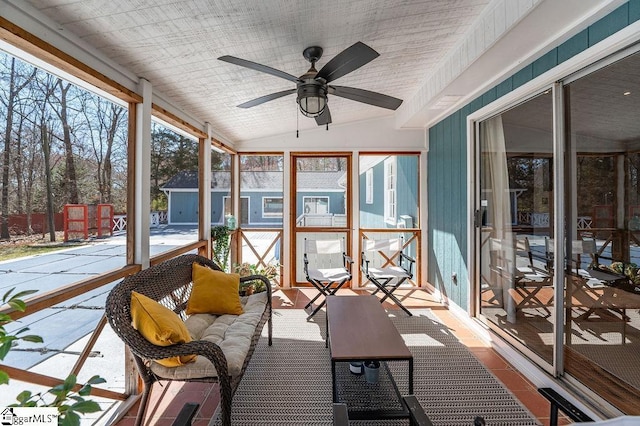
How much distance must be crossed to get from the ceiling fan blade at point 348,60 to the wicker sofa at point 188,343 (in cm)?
187

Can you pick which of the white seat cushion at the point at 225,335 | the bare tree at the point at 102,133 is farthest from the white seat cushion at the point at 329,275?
the bare tree at the point at 102,133

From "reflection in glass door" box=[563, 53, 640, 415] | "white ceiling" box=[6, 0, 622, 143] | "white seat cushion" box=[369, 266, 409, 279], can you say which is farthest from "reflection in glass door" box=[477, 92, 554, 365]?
"white seat cushion" box=[369, 266, 409, 279]

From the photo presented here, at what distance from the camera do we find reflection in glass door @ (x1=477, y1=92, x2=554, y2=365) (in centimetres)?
242

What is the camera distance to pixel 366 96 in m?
2.39

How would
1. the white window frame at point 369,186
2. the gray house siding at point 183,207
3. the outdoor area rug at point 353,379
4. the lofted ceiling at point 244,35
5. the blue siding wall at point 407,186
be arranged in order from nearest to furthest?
the lofted ceiling at point 244,35, the outdoor area rug at point 353,379, the gray house siding at point 183,207, the blue siding wall at point 407,186, the white window frame at point 369,186

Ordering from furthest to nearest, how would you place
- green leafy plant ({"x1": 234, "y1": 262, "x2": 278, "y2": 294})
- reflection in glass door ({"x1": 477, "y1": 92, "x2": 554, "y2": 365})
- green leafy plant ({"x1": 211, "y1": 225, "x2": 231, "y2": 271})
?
green leafy plant ({"x1": 211, "y1": 225, "x2": 231, "y2": 271}) < green leafy plant ({"x1": 234, "y1": 262, "x2": 278, "y2": 294}) < reflection in glass door ({"x1": 477, "y1": 92, "x2": 554, "y2": 365})

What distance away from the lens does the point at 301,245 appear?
5.03 m

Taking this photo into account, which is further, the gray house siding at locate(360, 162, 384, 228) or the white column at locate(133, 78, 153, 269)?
the gray house siding at locate(360, 162, 384, 228)

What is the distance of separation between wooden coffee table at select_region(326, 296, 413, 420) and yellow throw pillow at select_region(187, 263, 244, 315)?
862 millimetres

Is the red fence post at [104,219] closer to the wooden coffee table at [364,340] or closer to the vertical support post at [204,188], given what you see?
the vertical support post at [204,188]

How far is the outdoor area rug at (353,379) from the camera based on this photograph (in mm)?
Result: 2033

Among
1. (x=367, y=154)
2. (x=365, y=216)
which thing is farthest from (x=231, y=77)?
(x=365, y=216)

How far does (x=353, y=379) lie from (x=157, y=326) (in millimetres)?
1496

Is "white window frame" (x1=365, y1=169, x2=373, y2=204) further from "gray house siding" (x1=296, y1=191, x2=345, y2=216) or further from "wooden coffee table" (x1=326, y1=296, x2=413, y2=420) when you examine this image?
"wooden coffee table" (x1=326, y1=296, x2=413, y2=420)
